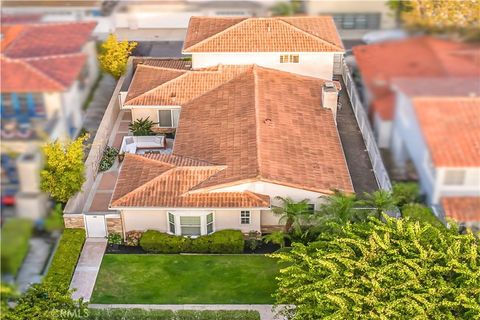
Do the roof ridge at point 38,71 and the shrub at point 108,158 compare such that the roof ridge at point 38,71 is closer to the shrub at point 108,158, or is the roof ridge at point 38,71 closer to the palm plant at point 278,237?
the palm plant at point 278,237

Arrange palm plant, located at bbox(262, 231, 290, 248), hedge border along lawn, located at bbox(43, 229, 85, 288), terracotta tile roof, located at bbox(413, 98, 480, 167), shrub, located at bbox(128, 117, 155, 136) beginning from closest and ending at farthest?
terracotta tile roof, located at bbox(413, 98, 480, 167), hedge border along lawn, located at bbox(43, 229, 85, 288), palm plant, located at bbox(262, 231, 290, 248), shrub, located at bbox(128, 117, 155, 136)

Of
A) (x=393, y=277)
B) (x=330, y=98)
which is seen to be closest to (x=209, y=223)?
(x=393, y=277)

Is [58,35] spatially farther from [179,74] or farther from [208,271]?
[179,74]

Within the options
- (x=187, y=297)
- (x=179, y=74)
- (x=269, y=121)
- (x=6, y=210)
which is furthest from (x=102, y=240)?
(x=6, y=210)

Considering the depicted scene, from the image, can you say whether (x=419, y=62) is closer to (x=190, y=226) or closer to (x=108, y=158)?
(x=190, y=226)

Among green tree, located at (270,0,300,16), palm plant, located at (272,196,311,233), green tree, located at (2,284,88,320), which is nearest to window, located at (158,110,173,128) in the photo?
green tree, located at (270,0,300,16)

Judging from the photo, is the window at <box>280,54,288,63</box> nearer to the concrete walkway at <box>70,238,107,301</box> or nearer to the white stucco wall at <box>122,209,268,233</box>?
the white stucco wall at <box>122,209,268,233</box>
